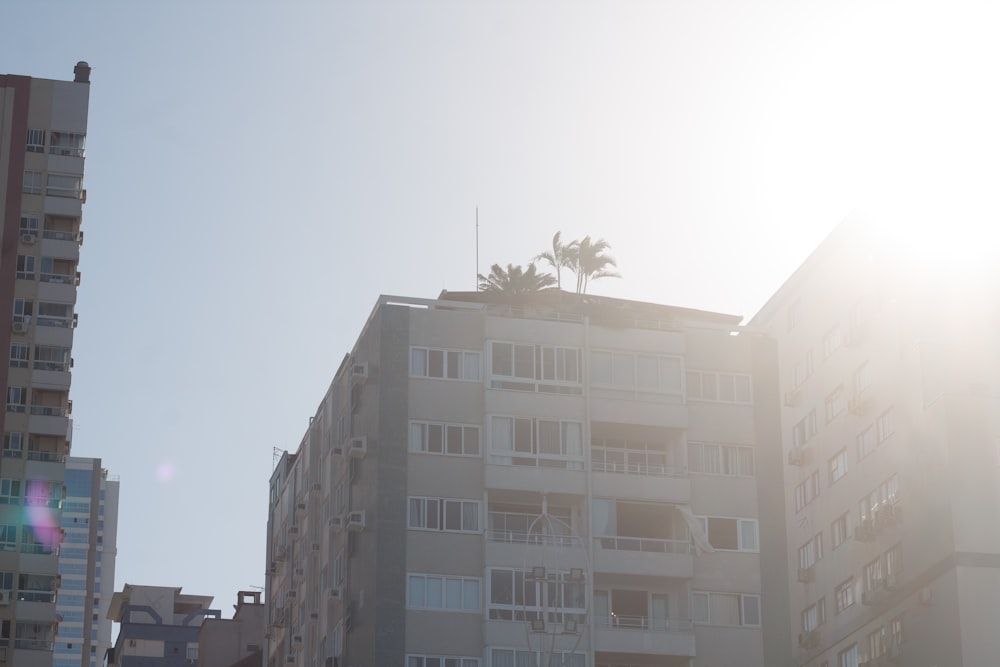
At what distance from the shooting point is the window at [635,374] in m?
78.4

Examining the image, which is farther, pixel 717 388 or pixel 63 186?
pixel 63 186

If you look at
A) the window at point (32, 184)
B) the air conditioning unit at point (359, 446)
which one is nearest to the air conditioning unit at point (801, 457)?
the air conditioning unit at point (359, 446)

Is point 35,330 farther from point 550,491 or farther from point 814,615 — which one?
point 814,615

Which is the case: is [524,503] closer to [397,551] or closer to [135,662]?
[397,551]

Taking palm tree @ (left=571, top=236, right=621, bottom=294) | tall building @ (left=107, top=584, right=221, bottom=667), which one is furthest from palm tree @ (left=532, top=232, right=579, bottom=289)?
tall building @ (left=107, top=584, right=221, bottom=667)

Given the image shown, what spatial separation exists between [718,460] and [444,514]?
13767mm

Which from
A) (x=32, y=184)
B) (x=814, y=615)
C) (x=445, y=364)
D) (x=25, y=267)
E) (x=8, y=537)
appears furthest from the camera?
(x=32, y=184)

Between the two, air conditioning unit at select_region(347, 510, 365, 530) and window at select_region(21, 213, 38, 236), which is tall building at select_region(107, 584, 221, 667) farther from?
air conditioning unit at select_region(347, 510, 365, 530)

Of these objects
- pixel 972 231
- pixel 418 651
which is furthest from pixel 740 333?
pixel 418 651

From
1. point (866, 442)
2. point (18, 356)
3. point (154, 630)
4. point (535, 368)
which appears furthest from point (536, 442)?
point (154, 630)

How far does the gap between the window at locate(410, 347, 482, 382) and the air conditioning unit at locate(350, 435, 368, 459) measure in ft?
12.6

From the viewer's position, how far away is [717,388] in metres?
80.1

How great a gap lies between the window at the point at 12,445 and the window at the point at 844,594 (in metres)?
46.5

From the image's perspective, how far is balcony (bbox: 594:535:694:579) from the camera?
7569 centimetres
